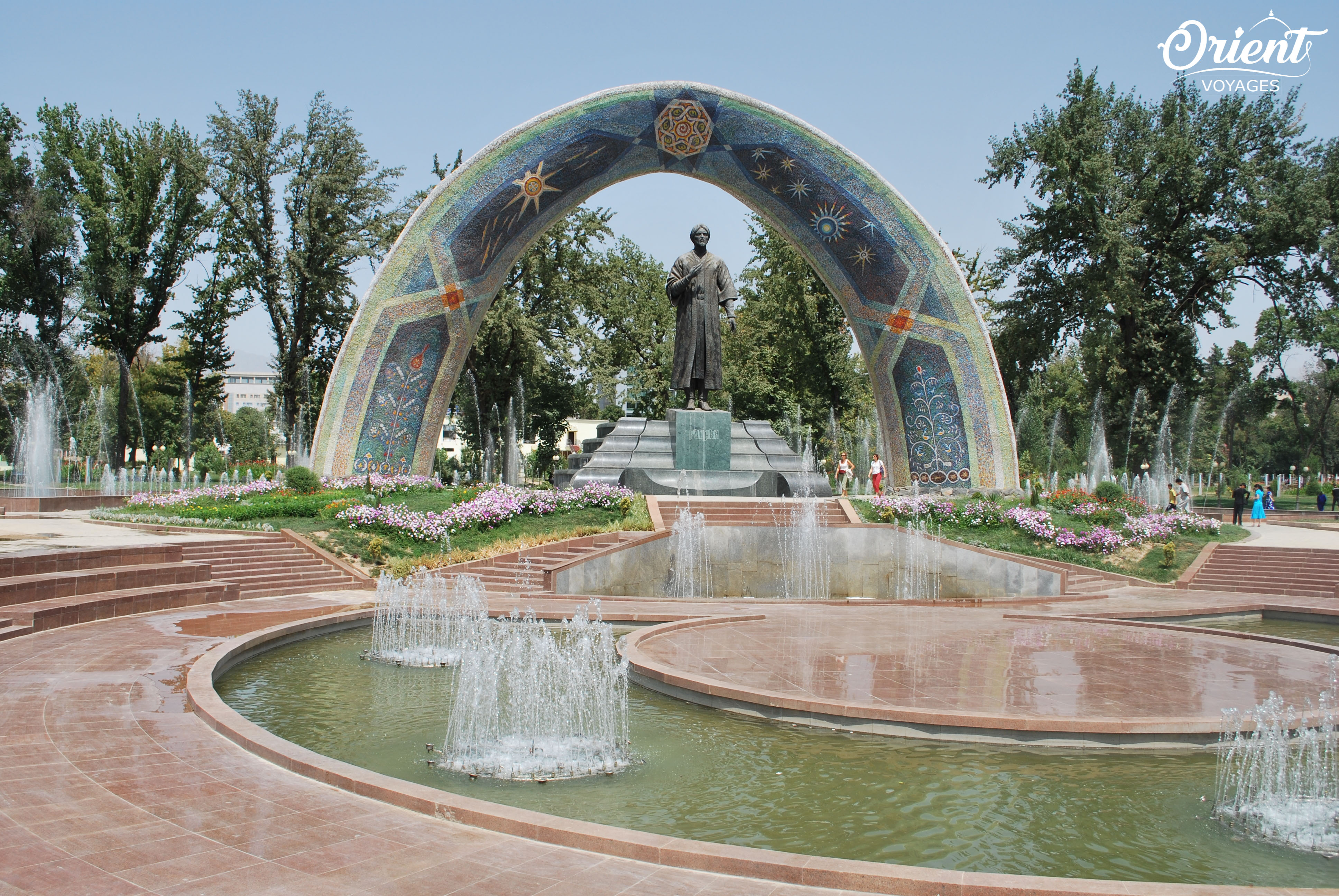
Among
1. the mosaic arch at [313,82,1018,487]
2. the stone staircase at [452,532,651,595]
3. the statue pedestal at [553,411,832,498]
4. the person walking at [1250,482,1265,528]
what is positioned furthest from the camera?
the person walking at [1250,482,1265,528]

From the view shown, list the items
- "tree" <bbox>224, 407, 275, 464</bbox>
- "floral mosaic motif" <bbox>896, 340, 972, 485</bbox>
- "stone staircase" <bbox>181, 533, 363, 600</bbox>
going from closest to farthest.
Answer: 1. "stone staircase" <bbox>181, 533, 363, 600</bbox>
2. "floral mosaic motif" <bbox>896, 340, 972, 485</bbox>
3. "tree" <bbox>224, 407, 275, 464</bbox>

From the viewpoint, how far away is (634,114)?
2053 cm

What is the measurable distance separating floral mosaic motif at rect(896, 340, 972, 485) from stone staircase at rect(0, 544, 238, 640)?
572 inches

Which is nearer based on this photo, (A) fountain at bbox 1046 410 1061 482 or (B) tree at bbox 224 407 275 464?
(A) fountain at bbox 1046 410 1061 482

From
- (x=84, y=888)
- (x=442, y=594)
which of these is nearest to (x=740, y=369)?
(x=442, y=594)

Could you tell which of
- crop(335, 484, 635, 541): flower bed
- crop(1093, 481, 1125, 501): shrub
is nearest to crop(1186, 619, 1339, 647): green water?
crop(1093, 481, 1125, 501): shrub

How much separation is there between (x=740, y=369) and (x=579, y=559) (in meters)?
23.2

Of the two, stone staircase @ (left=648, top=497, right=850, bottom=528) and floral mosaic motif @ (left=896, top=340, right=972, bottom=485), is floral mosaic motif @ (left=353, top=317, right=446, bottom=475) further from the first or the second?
floral mosaic motif @ (left=896, top=340, right=972, bottom=485)

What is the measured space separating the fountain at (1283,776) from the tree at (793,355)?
94.2 ft

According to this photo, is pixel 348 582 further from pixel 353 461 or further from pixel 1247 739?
pixel 1247 739

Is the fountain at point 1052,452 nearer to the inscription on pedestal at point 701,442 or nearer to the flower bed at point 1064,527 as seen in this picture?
the flower bed at point 1064,527

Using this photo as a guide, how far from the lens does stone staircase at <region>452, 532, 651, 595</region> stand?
1385 centimetres

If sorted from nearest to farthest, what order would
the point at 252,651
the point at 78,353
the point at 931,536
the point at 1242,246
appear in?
the point at 252,651, the point at 931,536, the point at 1242,246, the point at 78,353

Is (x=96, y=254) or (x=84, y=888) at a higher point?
(x=96, y=254)
